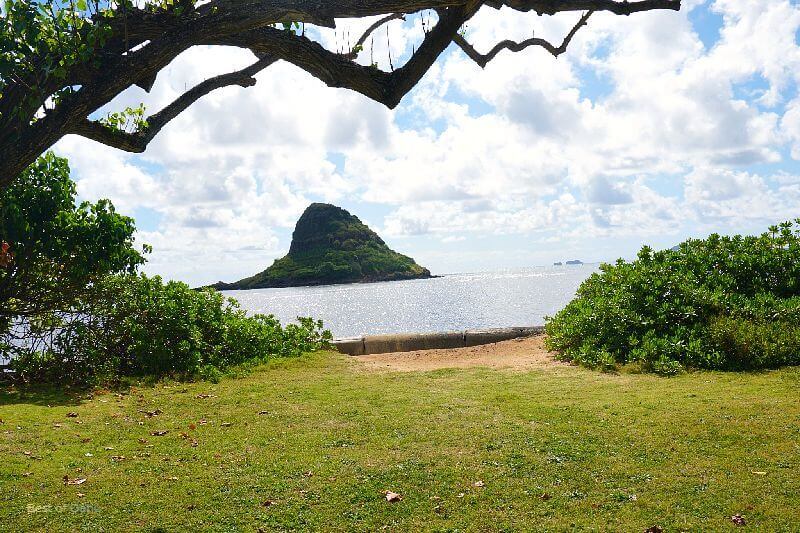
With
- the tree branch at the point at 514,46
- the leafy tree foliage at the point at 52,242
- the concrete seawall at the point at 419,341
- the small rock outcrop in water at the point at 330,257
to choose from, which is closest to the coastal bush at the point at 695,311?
the concrete seawall at the point at 419,341

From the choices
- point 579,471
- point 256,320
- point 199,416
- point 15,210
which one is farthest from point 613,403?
point 15,210

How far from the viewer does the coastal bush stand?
11391mm

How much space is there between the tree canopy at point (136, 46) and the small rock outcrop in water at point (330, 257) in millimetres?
129948

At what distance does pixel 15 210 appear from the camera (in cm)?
1091

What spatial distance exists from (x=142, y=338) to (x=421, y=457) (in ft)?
25.8

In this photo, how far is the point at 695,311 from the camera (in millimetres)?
12641

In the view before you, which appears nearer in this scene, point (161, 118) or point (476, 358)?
point (161, 118)

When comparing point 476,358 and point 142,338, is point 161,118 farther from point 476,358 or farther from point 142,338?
point 476,358

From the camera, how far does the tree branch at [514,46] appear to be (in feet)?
25.7

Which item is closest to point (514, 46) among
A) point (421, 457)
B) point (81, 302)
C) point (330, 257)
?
point (421, 457)

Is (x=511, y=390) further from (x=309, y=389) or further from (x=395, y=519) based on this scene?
(x=395, y=519)

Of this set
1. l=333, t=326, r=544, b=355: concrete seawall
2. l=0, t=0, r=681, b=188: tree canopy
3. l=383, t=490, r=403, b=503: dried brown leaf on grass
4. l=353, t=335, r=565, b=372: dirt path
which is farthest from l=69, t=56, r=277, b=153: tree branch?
l=333, t=326, r=544, b=355: concrete seawall

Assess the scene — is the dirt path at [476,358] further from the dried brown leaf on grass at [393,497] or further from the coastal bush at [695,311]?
the dried brown leaf on grass at [393,497]

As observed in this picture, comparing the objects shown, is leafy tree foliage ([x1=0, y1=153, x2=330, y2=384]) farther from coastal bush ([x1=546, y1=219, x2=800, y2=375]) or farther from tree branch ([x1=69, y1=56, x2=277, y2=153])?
coastal bush ([x1=546, y1=219, x2=800, y2=375])
